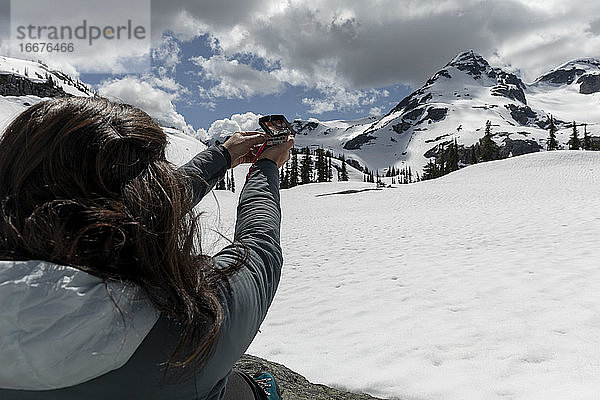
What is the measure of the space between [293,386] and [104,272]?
293 centimetres

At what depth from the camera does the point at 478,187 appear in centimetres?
2683

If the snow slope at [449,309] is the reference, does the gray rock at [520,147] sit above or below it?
above

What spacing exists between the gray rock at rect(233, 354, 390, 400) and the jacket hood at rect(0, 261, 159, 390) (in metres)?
2.49

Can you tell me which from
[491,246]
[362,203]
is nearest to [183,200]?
[491,246]

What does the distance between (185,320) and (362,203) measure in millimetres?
26618

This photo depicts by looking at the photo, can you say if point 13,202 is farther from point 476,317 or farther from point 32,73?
point 32,73

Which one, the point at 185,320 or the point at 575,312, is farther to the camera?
the point at 575,312

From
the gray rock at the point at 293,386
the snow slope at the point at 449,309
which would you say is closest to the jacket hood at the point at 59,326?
the snow slope at the point at 449,309

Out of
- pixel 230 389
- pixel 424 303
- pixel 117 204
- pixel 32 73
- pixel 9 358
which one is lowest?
pixel 424 303

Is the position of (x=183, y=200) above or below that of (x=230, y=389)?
above

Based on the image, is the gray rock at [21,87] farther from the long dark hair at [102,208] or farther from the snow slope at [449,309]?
the long dark hair at [102,208]

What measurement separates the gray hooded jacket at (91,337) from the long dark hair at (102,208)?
0.16ft

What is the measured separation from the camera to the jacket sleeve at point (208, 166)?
1.91 metres

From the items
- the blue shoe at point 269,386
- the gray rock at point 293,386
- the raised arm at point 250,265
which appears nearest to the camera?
the raised arm at point 250,265
